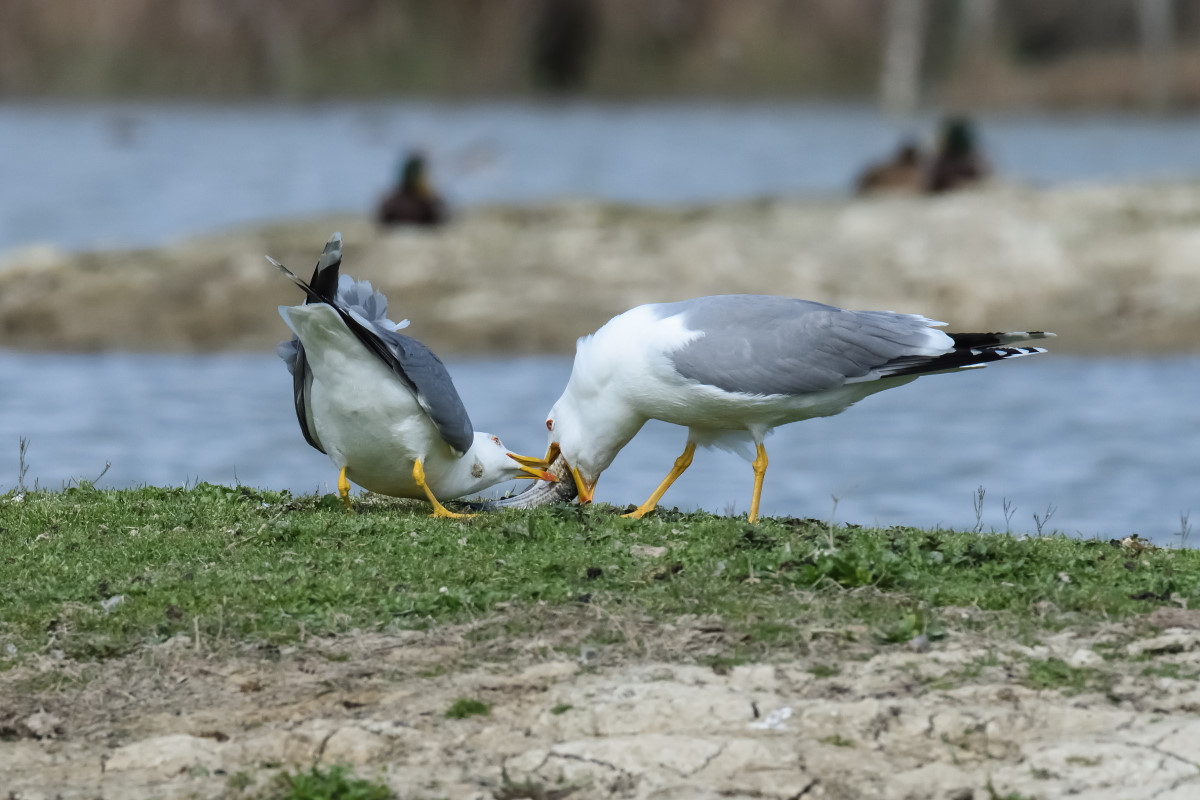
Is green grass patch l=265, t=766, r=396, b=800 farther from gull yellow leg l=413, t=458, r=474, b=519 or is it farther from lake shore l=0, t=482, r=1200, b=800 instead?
gull yellow leg l=413, t=458, r=474, b=519

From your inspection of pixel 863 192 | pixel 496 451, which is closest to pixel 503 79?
pixel 863 192

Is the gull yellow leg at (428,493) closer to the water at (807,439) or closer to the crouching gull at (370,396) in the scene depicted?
the crouching gull at (370,396)

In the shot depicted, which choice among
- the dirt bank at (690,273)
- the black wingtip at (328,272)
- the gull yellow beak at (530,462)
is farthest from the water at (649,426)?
the black wingtip at (328,272)

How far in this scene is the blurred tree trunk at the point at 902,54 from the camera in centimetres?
6588

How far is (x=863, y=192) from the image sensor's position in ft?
83.1

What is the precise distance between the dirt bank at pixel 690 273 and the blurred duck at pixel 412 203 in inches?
27.2

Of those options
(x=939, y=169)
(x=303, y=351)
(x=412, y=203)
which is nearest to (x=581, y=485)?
(x=303, y=351)

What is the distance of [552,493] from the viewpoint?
877 centimetres

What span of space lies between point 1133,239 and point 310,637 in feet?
56.1

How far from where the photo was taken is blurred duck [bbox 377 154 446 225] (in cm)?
2362

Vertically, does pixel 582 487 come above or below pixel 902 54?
below

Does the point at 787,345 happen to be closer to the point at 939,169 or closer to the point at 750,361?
the point at 750,361

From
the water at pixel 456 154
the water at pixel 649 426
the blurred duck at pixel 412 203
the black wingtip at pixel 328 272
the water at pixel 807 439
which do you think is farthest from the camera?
the water at pixel 456 154

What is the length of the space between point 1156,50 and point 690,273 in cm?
4699
